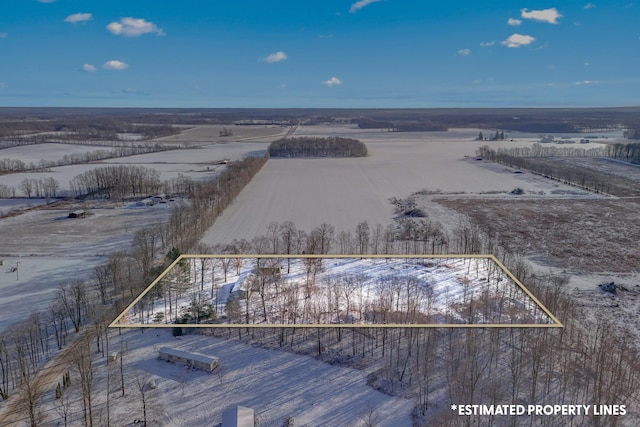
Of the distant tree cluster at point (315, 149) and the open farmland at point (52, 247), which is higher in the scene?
the distant tree cluster at point (315, 149)

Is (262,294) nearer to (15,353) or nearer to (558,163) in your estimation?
(15,353)

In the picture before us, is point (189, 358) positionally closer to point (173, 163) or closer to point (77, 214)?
point (77, 214)

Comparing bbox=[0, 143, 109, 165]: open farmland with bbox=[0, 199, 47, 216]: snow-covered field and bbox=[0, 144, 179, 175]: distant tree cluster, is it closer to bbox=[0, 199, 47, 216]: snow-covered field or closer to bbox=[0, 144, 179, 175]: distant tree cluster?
bbox=[0, 144, 179, 175]: distant tree cluster

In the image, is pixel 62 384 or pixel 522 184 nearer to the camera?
pixel 62 384

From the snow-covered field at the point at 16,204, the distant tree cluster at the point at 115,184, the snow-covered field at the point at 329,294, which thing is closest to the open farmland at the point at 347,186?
the distant tree cluster at the point at 115,184

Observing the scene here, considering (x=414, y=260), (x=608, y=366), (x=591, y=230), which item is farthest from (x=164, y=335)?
(x=591, y=230)

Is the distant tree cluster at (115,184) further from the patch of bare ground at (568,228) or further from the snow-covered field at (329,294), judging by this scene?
the snow-covered field at (329,294)
